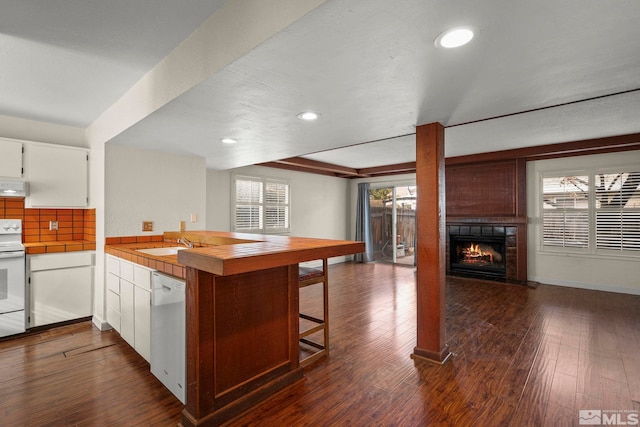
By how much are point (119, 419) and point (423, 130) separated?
2984 mm

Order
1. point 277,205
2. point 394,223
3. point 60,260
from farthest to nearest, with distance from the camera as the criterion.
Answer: point 394,223, point 277,205, point 60,260

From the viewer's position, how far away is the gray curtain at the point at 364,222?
25.0 ft

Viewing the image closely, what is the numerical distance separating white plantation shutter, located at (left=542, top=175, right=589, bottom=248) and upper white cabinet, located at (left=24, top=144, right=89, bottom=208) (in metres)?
Answer: 6.98

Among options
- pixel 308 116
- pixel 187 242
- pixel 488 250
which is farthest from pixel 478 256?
pixel 187 242

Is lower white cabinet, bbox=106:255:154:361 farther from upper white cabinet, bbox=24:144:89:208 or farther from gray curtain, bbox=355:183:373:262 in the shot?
gray curtain, bbox=355:183:373:262

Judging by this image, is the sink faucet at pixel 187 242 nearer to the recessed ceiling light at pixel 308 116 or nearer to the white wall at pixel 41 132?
the recessed ceiling light at pixel 308 116

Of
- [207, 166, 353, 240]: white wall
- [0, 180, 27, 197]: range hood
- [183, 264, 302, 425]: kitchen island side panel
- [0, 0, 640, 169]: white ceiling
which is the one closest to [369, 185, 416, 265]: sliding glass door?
[207, 166, 353, 240]: white wall

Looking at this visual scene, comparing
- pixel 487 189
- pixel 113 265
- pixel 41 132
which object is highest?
pixel 41 132

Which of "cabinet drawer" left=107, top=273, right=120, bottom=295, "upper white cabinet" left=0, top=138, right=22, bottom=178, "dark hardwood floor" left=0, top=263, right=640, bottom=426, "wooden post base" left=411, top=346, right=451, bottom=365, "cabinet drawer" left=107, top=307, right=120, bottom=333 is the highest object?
"upper white cabinet" left=0, top=138, right=22, bottom=178

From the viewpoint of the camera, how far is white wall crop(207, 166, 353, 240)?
5461mm

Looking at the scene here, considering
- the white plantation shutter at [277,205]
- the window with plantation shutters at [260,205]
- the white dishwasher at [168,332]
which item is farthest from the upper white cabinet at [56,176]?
the white plantation shutter at [277,205]

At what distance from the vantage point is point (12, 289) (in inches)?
116

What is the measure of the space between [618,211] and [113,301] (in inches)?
277

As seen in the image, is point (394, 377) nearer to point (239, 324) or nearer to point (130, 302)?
point (239, 324)
